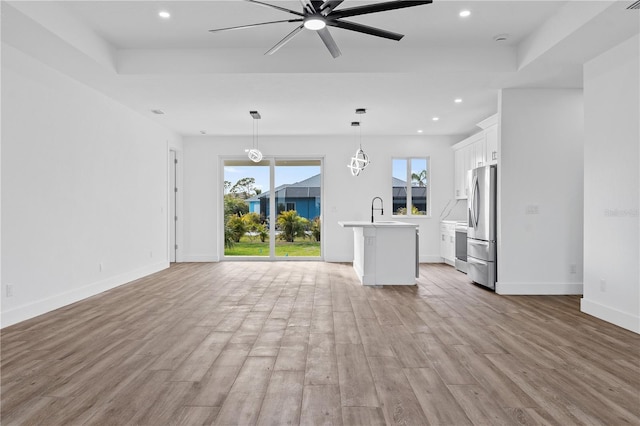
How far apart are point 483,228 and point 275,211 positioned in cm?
464

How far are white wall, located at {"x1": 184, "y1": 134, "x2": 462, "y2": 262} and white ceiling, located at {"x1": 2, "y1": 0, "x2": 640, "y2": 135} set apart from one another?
2.20m

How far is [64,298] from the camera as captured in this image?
→ 14.7ft

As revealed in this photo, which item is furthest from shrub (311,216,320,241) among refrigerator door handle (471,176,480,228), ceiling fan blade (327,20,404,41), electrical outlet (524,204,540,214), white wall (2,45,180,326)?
ceiling fan blade (327,20,404,41)

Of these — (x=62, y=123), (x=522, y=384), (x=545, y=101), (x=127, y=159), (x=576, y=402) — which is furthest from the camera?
(x=127, y=159)

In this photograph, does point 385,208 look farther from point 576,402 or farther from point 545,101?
point 576,402

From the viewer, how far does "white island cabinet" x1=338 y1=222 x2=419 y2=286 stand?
5766 mm

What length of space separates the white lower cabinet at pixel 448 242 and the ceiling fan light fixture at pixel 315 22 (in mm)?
5503

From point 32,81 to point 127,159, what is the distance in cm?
207

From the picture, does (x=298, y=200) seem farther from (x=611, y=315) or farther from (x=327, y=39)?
(x=611, y=315)

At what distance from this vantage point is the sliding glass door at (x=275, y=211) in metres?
8.70

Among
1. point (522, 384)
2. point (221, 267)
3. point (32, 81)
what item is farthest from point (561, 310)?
point (32, 81)

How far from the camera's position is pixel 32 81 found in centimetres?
405

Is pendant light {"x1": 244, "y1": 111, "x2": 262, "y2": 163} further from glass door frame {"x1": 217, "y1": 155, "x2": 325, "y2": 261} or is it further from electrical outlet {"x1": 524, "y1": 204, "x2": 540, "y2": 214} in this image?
electrical outlet {"x1": 524, "y1": 204, "x2": 540, "y2": 214}

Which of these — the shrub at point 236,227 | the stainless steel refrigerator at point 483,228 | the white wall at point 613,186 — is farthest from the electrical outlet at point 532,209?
the shrub at point 236,227
